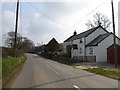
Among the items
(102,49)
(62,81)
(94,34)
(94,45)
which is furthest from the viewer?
(94,34)

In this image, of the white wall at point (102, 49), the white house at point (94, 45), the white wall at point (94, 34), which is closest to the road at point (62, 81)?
the white wall at point (102, 49)

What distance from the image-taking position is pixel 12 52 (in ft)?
134

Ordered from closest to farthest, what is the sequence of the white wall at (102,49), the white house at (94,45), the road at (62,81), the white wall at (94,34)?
the road at (62,81) → the white wall at (102,49) → the white house at (94,45) → the white wall at (94,34)

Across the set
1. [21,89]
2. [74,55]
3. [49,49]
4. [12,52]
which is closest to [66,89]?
[21,89]

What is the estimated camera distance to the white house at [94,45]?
180 feet

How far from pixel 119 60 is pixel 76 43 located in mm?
27626

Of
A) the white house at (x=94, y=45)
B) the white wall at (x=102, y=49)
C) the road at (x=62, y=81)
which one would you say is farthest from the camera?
the white house at (x=94, y=45)

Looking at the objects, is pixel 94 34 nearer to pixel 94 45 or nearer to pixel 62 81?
pixel 94 45

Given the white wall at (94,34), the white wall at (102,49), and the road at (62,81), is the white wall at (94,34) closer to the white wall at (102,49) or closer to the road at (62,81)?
the white wall at (102,49)

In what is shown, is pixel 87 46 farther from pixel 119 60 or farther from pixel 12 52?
pixel 12 52

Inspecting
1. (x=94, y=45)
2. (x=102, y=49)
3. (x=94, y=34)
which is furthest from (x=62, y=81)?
(x=94, y=34)

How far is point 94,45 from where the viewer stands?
2210 inches

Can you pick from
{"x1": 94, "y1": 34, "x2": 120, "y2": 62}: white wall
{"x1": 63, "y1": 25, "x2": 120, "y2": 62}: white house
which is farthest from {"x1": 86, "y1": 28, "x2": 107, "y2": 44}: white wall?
{"x1": 94, "y1": 34, "x2": 120, "y2": 62}: white wall

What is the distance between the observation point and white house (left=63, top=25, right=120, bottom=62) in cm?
5494
